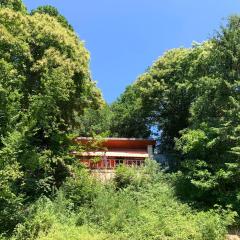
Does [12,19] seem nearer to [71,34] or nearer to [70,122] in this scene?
[71,34]

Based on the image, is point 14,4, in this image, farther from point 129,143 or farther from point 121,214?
point 121,214

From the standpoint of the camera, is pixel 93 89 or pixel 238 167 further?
pixel 93 89

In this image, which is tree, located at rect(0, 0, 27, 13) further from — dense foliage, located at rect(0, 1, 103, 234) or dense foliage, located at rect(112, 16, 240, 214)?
dense foliage, located at rect(112, 16, 240, 214)

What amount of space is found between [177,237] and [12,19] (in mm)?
10301

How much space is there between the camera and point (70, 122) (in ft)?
68.7

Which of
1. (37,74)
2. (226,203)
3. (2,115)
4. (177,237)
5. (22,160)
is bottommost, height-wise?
(177,237)

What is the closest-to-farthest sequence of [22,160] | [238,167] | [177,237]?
[177,237] → [22,160] → [238,167]

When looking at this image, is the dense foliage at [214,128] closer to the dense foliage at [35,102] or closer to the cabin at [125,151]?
the cabin at [125,151]

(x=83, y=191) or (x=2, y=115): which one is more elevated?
(x=2, y=115)

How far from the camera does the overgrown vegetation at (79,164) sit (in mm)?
15773

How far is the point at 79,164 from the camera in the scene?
1966 cm

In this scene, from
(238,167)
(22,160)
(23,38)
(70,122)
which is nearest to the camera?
(22,160)

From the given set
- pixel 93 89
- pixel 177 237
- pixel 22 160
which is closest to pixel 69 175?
pixel 22 160

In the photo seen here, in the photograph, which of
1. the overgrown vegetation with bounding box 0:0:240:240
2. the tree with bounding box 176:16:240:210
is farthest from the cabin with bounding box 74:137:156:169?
the tree with bounding box 176:16:240:210
